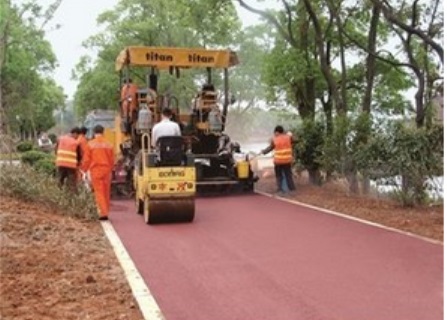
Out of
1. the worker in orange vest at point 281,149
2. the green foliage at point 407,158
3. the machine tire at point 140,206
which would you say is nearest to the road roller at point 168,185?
the machine tire at point 140,206

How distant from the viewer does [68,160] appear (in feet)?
41.2

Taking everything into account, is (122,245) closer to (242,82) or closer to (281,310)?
(281,310)

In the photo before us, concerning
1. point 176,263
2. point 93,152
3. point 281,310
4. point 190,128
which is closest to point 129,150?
point 190,128

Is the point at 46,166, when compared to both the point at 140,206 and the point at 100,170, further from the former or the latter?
the point at 100,170

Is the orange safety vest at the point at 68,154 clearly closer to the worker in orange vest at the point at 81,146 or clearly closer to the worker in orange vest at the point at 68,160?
the worker in orange vest at the point at 68,160

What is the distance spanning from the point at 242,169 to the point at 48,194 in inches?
187

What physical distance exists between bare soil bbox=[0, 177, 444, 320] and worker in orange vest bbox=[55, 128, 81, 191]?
1046 millimetres

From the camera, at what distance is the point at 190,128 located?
1606 centimetres

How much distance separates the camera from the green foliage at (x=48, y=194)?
37.0 feet

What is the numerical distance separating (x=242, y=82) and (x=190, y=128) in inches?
1600

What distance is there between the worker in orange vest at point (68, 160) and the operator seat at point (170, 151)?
2.44 metres

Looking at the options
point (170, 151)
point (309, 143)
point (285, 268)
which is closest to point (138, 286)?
point (285, 268)

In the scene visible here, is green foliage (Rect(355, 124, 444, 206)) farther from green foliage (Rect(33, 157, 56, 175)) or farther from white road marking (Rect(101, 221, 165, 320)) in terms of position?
green foliage (Rect(33, 157, 56, 175))

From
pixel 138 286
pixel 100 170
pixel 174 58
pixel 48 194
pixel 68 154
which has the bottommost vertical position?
pixel 138 286
